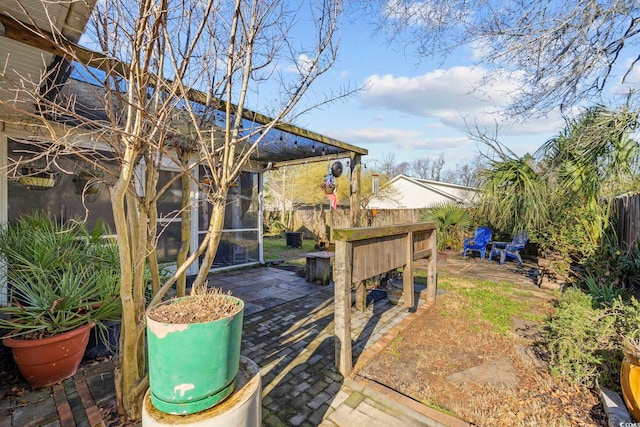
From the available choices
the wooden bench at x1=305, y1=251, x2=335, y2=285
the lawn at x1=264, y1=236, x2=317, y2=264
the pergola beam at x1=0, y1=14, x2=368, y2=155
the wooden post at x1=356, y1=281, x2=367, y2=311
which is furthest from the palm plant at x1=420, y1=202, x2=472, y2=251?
the pergola beam at x1=0, y1=14, x2=368, y2=155

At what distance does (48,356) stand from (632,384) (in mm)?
3849

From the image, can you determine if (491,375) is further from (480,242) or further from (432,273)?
(480,242)

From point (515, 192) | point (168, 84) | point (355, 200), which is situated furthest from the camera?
point (515, 192)

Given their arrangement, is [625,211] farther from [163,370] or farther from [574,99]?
[163,370]

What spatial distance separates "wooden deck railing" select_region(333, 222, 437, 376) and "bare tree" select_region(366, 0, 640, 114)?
2335 mm

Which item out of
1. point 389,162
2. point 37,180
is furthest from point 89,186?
point 389,162

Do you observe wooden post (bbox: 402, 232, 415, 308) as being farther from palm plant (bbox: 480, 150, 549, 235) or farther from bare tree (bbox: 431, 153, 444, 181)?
bare tree (bbox: 431, 153, 444, 181)

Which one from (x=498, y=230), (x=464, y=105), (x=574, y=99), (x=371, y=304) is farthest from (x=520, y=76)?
(x=498, y=230)

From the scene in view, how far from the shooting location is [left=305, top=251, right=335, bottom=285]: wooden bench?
530 cm

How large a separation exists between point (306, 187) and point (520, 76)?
13.4 m

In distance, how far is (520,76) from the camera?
3959 mm

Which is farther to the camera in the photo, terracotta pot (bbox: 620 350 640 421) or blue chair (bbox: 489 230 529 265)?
blue chair (bbox: 489 230 529 265)

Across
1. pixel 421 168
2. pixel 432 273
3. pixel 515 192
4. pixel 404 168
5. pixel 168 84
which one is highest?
pixel 421 168

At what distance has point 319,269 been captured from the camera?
17.5 feet
